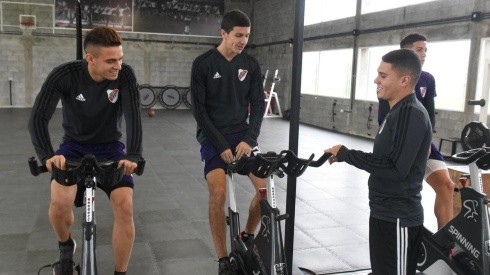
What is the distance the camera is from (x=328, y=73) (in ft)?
38.1

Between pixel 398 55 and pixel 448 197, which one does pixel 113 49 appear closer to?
pixel 398 55

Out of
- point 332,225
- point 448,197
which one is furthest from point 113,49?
point 332,225

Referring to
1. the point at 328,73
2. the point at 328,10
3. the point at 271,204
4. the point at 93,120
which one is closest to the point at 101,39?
the point at 93,120

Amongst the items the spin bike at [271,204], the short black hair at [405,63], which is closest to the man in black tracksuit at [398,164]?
the short black hair at [405,63]

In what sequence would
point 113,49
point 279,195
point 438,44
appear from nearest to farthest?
1. point 113,49
2. point 279,195
3. point 438,44

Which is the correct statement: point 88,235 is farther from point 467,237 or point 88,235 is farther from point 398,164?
point 467,237

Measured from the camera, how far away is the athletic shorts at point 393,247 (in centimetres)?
195

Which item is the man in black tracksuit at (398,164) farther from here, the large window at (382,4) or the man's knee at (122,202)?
the large window at (382,4)

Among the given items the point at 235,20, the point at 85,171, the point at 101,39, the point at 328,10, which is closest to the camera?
the point at 85,171

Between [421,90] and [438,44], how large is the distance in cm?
572

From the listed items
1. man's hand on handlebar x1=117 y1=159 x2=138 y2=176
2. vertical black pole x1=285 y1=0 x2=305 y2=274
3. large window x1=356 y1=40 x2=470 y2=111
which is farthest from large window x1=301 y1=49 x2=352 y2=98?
man's hand on handlebar x1=117 y1=159 x2=138 y2=176

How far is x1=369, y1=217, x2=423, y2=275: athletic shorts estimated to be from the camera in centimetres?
195

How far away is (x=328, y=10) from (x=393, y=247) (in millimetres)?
10347

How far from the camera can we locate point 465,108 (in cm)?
734
